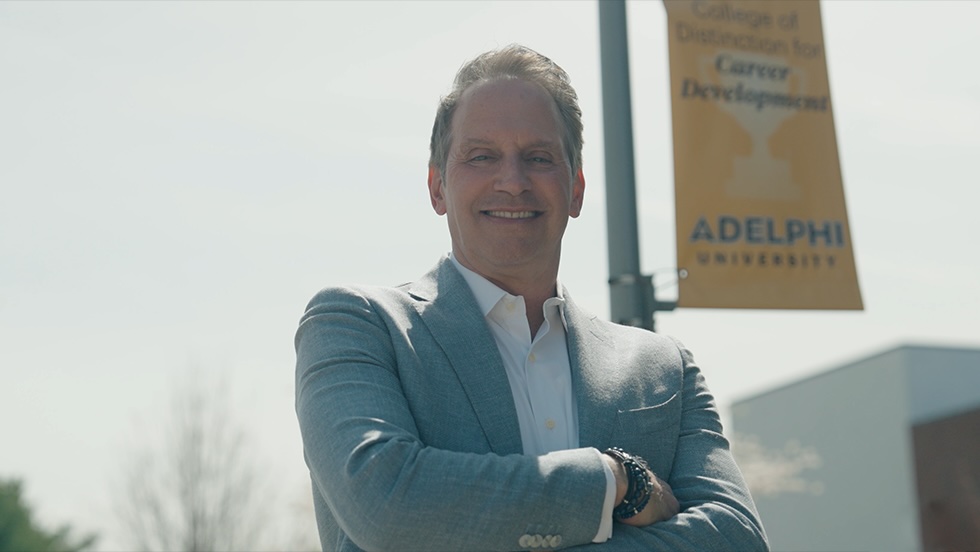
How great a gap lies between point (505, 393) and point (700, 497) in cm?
53

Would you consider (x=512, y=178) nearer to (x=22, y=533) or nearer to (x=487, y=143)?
(x=487, y=143)

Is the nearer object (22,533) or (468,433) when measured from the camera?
(468,433)

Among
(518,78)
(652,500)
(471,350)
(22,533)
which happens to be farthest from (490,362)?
(22,533)

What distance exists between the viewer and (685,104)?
18.7 ft

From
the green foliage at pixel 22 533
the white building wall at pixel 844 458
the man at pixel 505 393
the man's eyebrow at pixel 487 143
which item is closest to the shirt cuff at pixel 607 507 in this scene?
the man at pixel 505 393

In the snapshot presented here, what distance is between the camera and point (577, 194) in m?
3.26

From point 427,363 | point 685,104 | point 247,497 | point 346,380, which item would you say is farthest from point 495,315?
point 247,497

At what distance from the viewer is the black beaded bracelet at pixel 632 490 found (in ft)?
8.75

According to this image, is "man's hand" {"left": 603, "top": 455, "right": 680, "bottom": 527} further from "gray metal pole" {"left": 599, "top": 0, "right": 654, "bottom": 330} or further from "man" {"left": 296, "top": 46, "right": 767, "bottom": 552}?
"gray metal pole" {"left": 599, "top": 0, "right": 654, "bottom": 330}

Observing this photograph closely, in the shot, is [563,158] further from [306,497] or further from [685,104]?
[306,497]

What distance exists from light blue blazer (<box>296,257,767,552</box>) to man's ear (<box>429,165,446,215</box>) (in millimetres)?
192

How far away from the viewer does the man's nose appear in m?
2.94

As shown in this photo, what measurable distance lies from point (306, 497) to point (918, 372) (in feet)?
64.7

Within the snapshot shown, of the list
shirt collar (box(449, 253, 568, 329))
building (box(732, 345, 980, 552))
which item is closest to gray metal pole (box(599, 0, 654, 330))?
shirt collar (box(449, 253, 568, 329))
